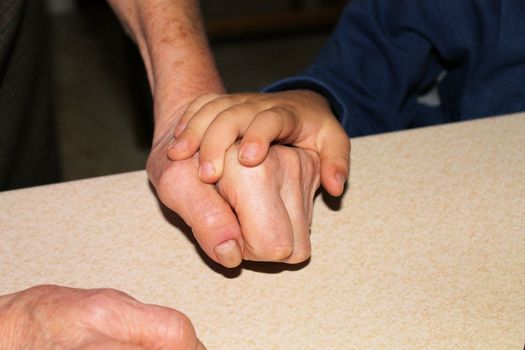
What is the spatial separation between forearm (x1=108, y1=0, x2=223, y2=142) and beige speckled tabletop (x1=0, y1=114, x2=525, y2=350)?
0.11 meters

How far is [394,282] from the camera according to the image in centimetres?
53

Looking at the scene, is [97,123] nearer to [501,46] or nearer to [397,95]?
[397,95]

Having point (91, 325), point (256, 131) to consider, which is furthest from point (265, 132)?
point (91, 325)

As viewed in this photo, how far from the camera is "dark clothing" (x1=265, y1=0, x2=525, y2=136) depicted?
833mm

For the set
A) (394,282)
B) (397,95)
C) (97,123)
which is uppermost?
(394,282)

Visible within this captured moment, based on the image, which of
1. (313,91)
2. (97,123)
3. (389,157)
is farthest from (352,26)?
(97,123)

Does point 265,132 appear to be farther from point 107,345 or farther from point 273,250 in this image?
point 107,345

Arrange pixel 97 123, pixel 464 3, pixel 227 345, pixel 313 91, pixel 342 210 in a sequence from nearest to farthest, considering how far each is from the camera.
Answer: pixel 227 345 → pixel 342 210 → pixel 313 91 → pixel 464 3 → pixel 97 123

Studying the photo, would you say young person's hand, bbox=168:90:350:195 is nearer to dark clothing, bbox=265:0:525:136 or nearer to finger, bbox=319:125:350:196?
finger, bbox=319:125:350:196

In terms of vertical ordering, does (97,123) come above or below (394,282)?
below

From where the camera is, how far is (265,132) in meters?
0.56

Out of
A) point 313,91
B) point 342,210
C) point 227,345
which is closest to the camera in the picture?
point 227,345

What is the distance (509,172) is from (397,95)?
29 centimetres

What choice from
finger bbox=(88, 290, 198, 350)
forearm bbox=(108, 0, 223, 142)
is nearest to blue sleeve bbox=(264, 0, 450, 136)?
forearm bbox=(108, 0, 223, 142)
